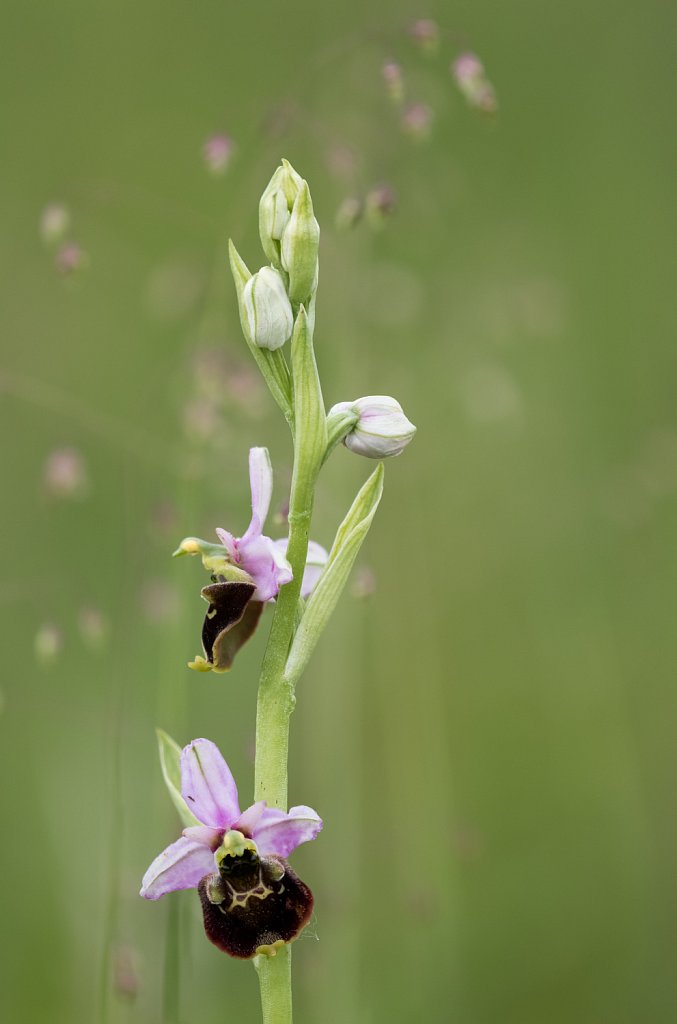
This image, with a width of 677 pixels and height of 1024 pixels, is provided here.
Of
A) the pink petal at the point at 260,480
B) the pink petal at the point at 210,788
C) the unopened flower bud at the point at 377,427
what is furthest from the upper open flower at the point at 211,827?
the unopened flower bud at the point at 377,427

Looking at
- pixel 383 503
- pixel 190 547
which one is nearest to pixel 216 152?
pixel 190 547

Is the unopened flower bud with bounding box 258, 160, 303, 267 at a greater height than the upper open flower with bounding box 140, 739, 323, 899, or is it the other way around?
the unopened flower bud with bounding box 258, 160, 303, 267

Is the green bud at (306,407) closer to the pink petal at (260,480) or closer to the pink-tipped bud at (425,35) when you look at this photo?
the pink petal at (260,480)

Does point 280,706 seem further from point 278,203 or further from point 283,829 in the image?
point 278,203

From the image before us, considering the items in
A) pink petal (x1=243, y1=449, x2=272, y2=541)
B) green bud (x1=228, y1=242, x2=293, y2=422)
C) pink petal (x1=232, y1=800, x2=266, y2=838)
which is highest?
green bud (x1=228, y1=242, x2=293, y2=422)

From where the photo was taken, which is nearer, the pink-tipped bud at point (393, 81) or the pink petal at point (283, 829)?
the pink petal at point (283, 829)

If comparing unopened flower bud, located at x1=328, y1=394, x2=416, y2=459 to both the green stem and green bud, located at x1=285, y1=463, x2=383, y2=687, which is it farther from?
the green stem

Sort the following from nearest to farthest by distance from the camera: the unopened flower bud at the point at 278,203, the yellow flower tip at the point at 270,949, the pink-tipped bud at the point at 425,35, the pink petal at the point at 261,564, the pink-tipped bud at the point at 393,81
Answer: the yellow flower tip at the point at 270,949 → the pink petal at the point at 261,564 → the unopened flower bud at the point at 278,203 → the pink-tipped bud at the point at 393,81 → the pink-tipped bud at the point at 425,35

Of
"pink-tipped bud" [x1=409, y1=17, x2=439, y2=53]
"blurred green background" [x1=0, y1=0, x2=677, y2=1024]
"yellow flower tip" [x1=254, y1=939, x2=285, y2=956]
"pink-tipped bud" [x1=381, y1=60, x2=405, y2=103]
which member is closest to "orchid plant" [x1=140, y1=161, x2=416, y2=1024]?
"yellow flower tip" [x1=254, y1=939, x2=285, y2=956]
